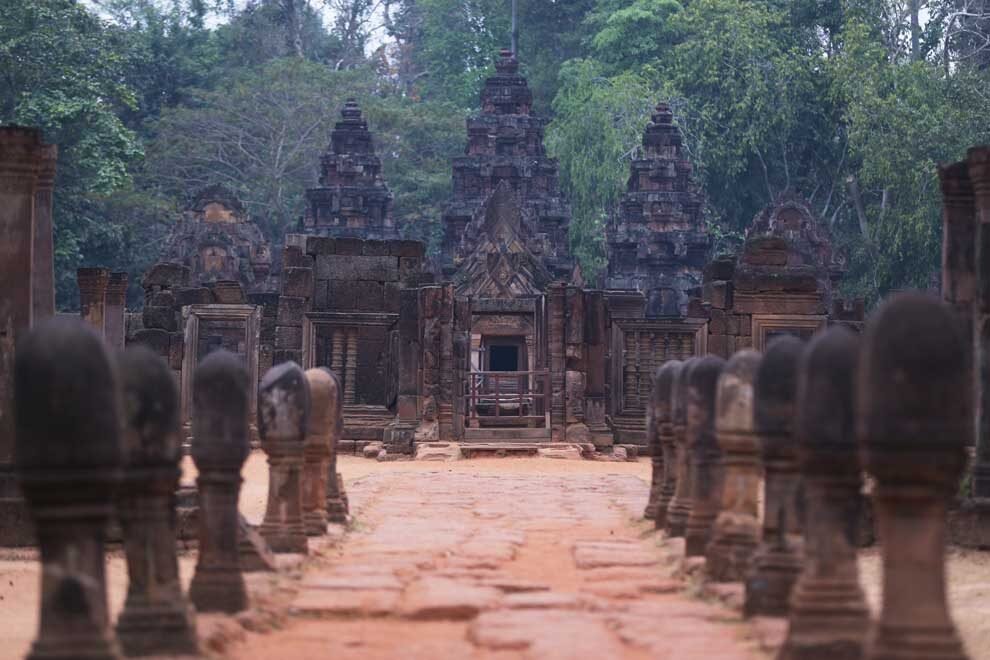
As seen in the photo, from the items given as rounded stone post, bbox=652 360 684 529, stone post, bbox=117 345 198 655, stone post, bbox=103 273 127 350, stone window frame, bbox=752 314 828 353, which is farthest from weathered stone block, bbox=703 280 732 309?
stone post, bbox=117 345 198 655

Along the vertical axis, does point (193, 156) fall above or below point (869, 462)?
above

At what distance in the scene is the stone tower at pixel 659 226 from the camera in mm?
46719

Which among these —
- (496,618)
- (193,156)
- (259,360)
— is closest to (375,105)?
(193,156)

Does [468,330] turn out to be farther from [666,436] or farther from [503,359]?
[666,436]

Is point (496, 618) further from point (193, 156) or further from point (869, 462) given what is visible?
point (193, 156)

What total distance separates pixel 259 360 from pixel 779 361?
19952mm

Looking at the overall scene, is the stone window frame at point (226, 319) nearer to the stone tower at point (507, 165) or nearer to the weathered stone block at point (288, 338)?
the weathered stone block at point (288, 338)

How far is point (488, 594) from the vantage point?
8750 millimetres

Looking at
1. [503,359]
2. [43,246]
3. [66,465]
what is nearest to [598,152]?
[503,359]

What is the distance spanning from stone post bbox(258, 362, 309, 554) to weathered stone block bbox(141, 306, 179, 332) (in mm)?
17083

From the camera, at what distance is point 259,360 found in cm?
2709


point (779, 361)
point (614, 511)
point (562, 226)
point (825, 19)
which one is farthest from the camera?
point (825, 19)

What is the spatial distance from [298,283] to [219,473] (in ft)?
59.5

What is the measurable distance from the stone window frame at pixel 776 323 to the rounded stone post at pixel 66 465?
2029cm
